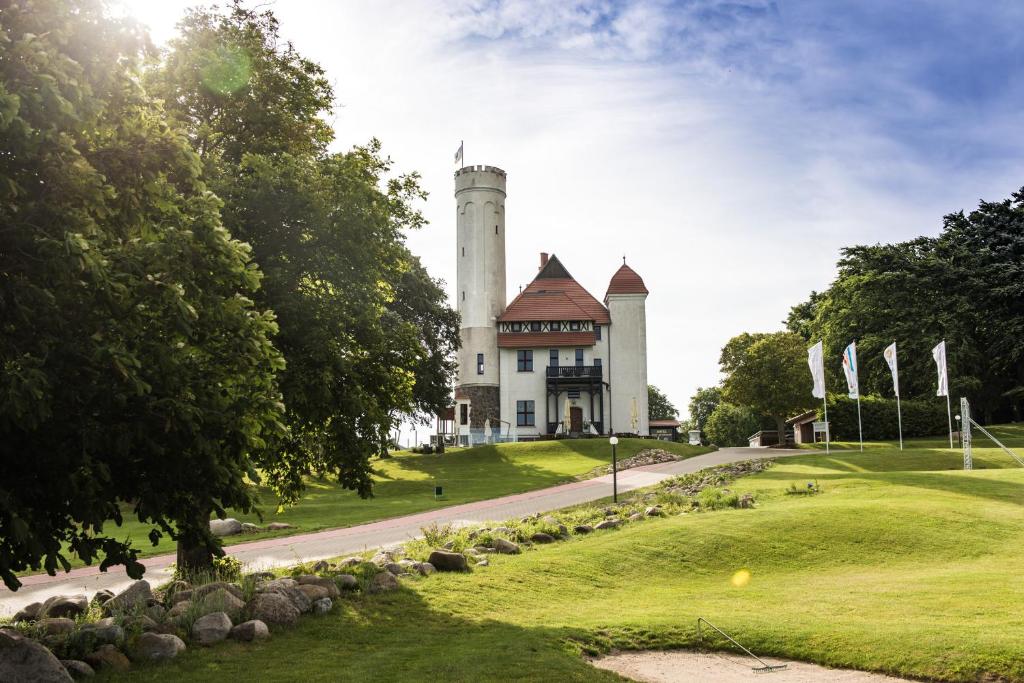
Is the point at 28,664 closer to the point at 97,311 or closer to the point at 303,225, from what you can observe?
the point at 97,311

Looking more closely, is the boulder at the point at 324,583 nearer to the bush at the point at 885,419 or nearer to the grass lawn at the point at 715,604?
the grass lawn at the point at 715,604

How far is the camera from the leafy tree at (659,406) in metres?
138

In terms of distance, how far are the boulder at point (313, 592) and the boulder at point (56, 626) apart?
334cm

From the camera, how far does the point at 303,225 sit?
18469 millimetres

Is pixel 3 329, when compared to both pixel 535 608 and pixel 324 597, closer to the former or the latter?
pixel 324 597

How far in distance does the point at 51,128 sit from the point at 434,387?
46204 mm

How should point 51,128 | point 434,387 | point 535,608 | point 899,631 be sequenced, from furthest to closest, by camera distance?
point 434,387 < point 535,608 < point 899,631 < point 51,128

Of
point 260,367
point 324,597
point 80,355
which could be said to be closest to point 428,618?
point 324,597

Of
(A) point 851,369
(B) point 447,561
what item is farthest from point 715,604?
(A) point 851,369

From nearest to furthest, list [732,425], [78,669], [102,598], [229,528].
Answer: [78,669] < [102,598] < [229,528] < [732,425]

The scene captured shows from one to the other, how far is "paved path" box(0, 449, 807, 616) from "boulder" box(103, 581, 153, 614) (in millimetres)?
3336

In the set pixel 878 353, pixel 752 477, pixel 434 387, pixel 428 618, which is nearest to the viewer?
pixel 428 618

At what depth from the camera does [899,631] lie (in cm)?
1248

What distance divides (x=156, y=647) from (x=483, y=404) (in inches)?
2250
